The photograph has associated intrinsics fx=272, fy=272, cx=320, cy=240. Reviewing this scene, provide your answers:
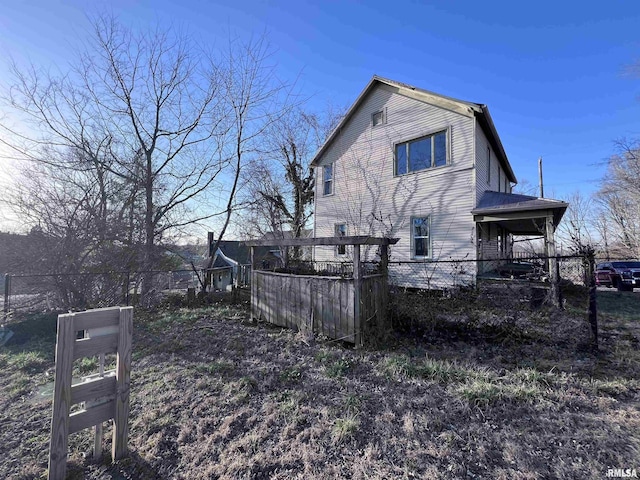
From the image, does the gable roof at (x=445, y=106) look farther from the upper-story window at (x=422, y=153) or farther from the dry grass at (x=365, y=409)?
the dry grass at (x=365, y=409)

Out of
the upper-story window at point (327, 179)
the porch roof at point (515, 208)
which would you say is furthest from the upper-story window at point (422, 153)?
the upper-story window at point (327, 179)

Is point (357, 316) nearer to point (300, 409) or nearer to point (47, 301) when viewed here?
point (300, 409)

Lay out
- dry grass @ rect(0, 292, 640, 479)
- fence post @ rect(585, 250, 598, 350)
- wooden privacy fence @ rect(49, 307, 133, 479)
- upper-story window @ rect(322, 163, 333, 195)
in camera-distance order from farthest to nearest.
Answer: upper-story window @ rect(322, 163, 333, 195) < fence post @ rect(585, 250, 598, 350) < dry grass @ rect(0, 292, 640, 479) < wooden privacy fence @ rect(49, 307, 133, 479)

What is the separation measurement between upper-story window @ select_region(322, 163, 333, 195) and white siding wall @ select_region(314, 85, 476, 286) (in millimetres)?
208

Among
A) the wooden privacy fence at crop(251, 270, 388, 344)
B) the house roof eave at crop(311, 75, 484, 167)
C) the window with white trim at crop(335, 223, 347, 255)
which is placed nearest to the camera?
the wooden privacy fence at crop(251, 270, 388, 344)

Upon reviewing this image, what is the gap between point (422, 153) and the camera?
10555 mm

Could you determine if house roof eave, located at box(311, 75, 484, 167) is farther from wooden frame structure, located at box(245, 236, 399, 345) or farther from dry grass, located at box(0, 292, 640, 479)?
dry grass, located at box(0, 292, 640, 479)

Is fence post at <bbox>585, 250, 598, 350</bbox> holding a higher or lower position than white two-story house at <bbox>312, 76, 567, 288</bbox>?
lower

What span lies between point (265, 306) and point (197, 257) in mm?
5993

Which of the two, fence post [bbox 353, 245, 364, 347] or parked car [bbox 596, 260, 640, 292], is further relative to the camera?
parked car [bbox 596, 260, 640, 292]

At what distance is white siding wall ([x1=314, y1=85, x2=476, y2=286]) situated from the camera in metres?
9.44

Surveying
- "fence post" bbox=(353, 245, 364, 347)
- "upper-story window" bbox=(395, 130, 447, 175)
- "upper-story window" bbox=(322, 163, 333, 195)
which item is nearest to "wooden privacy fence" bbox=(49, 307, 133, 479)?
"fence post" bbox=(353, 245, 364, 347)

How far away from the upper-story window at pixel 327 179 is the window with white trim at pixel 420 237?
14.6ft

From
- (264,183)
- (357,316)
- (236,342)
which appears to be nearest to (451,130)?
(357,316)
